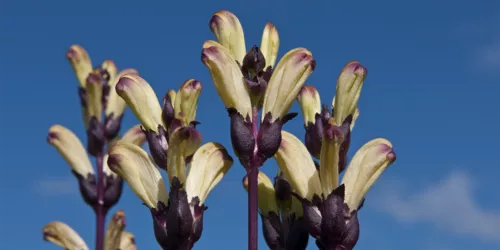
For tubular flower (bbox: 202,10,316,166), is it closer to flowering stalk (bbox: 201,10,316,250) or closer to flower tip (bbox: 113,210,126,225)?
flowering stalk (bbox: 201,10,316,250)

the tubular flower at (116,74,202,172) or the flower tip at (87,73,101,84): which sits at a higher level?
the flower tip at (87,73,101,84)

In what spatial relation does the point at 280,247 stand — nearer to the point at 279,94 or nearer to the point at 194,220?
the point at 194,220

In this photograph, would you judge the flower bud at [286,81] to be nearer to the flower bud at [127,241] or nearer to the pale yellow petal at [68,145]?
the flower bud at [127,241]

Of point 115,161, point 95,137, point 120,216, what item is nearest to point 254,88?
point 115,161

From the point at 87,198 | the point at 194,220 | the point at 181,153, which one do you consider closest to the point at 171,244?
the point at 194,220

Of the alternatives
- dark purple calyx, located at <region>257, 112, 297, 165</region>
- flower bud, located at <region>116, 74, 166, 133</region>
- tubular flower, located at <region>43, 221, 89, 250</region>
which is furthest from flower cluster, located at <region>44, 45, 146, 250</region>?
dark purple calyx, located at <region>257, 112, 297, 165</region>
